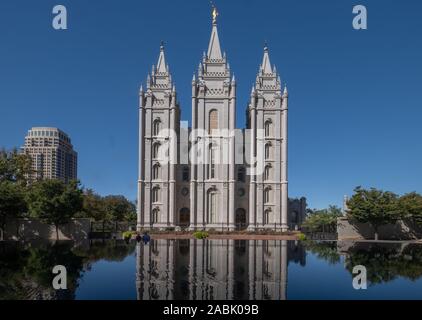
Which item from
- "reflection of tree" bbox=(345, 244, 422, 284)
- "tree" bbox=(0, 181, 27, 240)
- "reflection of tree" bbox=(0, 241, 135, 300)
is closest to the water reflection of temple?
"reflection of tree" bbox=(0, 241, 135, 300)

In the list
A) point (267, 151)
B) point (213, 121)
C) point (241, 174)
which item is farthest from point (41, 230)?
point (267, 151)

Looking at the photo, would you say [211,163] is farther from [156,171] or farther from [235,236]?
[235,236]

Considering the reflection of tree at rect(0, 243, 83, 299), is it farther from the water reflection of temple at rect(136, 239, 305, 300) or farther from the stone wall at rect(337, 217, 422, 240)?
the stone wall at rect(337, 217, 422, 240)

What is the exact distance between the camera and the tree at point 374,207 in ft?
130

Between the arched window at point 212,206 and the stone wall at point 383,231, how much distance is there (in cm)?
1826

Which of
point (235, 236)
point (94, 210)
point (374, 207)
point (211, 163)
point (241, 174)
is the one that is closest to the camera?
point (374, 207)

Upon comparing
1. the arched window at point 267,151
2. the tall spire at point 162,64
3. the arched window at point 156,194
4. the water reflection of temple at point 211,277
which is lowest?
the water reflection of temple at point 211,277

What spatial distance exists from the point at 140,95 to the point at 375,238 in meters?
36.6

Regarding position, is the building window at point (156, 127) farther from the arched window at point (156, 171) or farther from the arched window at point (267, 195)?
the arched window at point (267, 195)

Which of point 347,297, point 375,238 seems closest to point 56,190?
point 347,297

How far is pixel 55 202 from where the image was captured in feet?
115

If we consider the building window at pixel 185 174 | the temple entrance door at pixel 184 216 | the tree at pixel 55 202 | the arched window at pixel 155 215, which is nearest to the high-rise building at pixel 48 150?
the arched window at pixel 155 215

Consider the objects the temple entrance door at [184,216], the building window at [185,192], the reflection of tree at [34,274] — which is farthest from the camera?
the building window at [185,192]

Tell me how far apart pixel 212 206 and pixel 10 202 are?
92.0 feet
